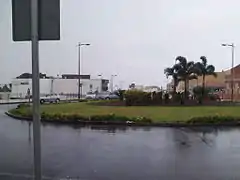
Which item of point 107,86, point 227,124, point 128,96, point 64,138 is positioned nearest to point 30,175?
point 64,138

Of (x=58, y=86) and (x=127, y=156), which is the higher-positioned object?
(x=58, y=86)

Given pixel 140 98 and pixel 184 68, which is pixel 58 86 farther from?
pixel 140 98

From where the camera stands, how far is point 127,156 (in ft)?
36.6

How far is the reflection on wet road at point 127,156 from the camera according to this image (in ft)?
28.8

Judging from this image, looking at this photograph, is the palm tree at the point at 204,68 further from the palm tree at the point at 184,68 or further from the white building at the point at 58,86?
the white building at the point at 58,86

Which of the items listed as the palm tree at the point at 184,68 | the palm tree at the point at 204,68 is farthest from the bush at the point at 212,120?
the palm tree at the point at 204,68

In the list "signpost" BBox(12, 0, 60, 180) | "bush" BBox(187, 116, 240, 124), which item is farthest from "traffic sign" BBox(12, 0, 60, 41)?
"bush" BBox(187, 116, 240, 124)

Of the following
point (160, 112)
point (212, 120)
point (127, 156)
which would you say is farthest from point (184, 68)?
point (127, 156)

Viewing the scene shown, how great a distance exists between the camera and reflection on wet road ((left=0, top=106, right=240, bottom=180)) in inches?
345

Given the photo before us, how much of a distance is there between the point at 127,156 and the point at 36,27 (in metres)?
8.02

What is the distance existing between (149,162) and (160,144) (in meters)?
3.61

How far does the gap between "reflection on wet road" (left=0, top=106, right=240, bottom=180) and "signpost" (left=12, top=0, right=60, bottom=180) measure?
477cm

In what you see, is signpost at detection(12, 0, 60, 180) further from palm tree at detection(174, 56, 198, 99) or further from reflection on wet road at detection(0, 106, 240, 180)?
palm tree at detection(174, 56, 198, 99)

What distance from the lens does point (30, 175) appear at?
8344 millimetres
